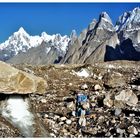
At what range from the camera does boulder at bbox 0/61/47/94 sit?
1059cm

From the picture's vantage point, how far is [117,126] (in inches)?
471

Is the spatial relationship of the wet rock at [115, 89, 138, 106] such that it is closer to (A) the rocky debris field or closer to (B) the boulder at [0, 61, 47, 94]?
(A) the rocky debris field

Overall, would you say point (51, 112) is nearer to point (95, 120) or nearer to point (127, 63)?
point (95, 120)

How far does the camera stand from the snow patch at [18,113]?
35.9ft

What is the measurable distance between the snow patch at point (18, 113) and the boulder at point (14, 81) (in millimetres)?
454

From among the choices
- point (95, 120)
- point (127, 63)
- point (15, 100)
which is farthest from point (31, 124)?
point (127, 63)

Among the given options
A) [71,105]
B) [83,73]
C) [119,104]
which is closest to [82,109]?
[71,105]

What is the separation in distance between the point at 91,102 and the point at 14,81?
477cm

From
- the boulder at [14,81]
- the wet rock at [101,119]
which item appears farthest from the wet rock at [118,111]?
the boulder at [14,81]

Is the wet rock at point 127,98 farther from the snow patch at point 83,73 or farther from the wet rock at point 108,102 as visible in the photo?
the snow patch at point 83,73

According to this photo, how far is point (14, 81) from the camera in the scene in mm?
10680

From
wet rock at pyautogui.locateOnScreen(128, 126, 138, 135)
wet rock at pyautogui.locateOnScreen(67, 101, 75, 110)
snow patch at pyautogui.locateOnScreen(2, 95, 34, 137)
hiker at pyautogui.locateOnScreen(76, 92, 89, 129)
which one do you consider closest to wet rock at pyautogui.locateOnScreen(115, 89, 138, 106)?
hiker at pyautogui.locateOnScreen(76, 92, 89, 129)

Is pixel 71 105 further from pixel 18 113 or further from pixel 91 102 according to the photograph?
pixel 18 113

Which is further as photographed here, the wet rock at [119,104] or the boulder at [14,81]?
the wet rock at [119,104]
